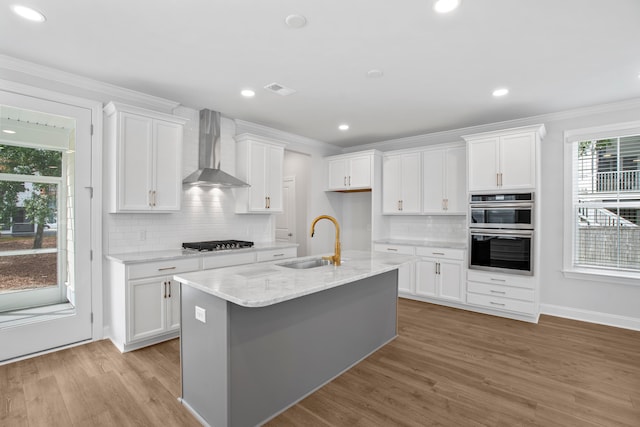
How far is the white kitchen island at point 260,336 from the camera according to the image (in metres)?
1.94

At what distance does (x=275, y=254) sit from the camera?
4.50 meters

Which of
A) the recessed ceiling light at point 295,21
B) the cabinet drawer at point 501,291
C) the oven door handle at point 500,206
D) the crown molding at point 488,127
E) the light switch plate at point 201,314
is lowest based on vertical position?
the cabinet drawer at point 501,291

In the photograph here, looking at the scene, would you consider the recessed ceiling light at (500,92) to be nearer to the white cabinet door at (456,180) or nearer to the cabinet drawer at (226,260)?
the white cabinet door at (456,180)

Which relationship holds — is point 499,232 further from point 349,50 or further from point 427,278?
point 349,50

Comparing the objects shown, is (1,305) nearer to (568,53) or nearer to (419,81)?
(419,81)

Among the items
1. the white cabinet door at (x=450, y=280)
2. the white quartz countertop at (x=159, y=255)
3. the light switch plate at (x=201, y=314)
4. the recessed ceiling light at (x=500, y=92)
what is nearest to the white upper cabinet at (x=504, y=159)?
the recessed ceiling light at (x=500, y=92)

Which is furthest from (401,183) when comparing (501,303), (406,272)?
(501,303)

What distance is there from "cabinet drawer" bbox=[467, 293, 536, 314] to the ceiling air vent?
364 centimetres

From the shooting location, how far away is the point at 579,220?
423 centimetres

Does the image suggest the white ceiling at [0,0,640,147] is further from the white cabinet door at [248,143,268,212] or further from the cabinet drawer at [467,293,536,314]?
the cabinet drawer at [467,293,536,314]

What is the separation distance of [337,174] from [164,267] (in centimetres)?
356

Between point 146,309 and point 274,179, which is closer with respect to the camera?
point 146,309

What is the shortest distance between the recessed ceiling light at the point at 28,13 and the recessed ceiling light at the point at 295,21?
5.65 ft

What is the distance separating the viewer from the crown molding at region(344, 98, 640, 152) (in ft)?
→ 13.0
